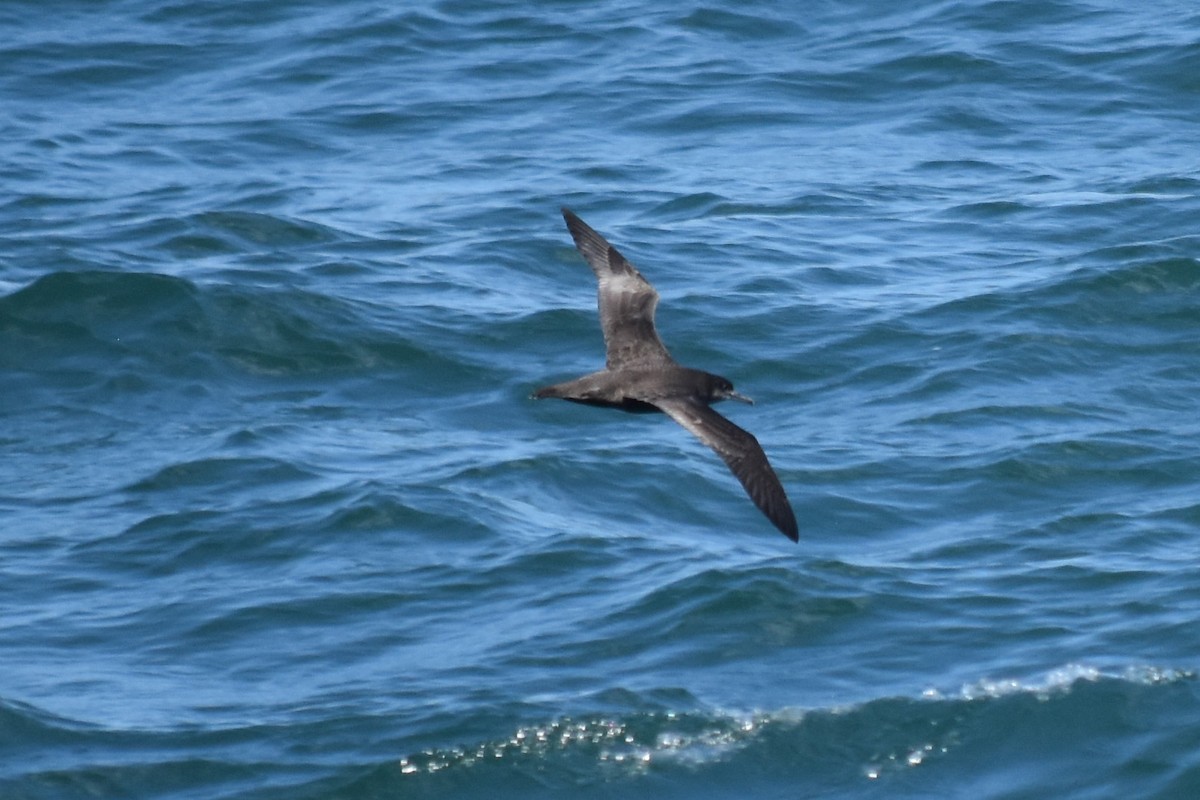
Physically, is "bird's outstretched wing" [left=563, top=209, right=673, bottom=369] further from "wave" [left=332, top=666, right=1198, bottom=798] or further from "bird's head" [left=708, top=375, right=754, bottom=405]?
"wave" [left=332, top=666, right=1198, bottom=798]

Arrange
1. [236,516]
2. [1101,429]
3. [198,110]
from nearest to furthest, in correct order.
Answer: [236,516] < [1101,429] < [198,110]

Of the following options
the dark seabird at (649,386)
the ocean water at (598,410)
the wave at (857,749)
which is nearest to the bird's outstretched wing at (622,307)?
the dark seabird at (649,386)

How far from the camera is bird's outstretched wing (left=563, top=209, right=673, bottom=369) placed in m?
9.90

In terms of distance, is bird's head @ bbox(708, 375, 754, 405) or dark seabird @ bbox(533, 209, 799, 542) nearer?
dark seabird @ bbox(533, 209, 799, 542)

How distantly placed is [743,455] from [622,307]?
185 cm

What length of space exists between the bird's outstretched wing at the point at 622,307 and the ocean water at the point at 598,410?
1241 mm

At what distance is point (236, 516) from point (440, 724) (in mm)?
2517

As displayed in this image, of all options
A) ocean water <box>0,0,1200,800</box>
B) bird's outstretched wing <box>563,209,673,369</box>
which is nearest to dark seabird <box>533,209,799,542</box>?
bird's outstretched wing <box>563,209,673,369</box>

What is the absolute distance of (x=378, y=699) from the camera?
9352mm

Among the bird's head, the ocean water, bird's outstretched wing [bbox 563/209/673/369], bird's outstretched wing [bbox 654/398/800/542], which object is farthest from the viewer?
bird's outstretched wing [bbox 563/209/673/369]

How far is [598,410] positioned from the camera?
12.5 m

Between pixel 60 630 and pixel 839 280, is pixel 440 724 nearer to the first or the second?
pixel 60 630

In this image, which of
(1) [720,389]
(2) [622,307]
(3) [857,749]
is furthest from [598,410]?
(3) [857,749]

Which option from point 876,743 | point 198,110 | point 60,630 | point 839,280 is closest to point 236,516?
point 60,630
